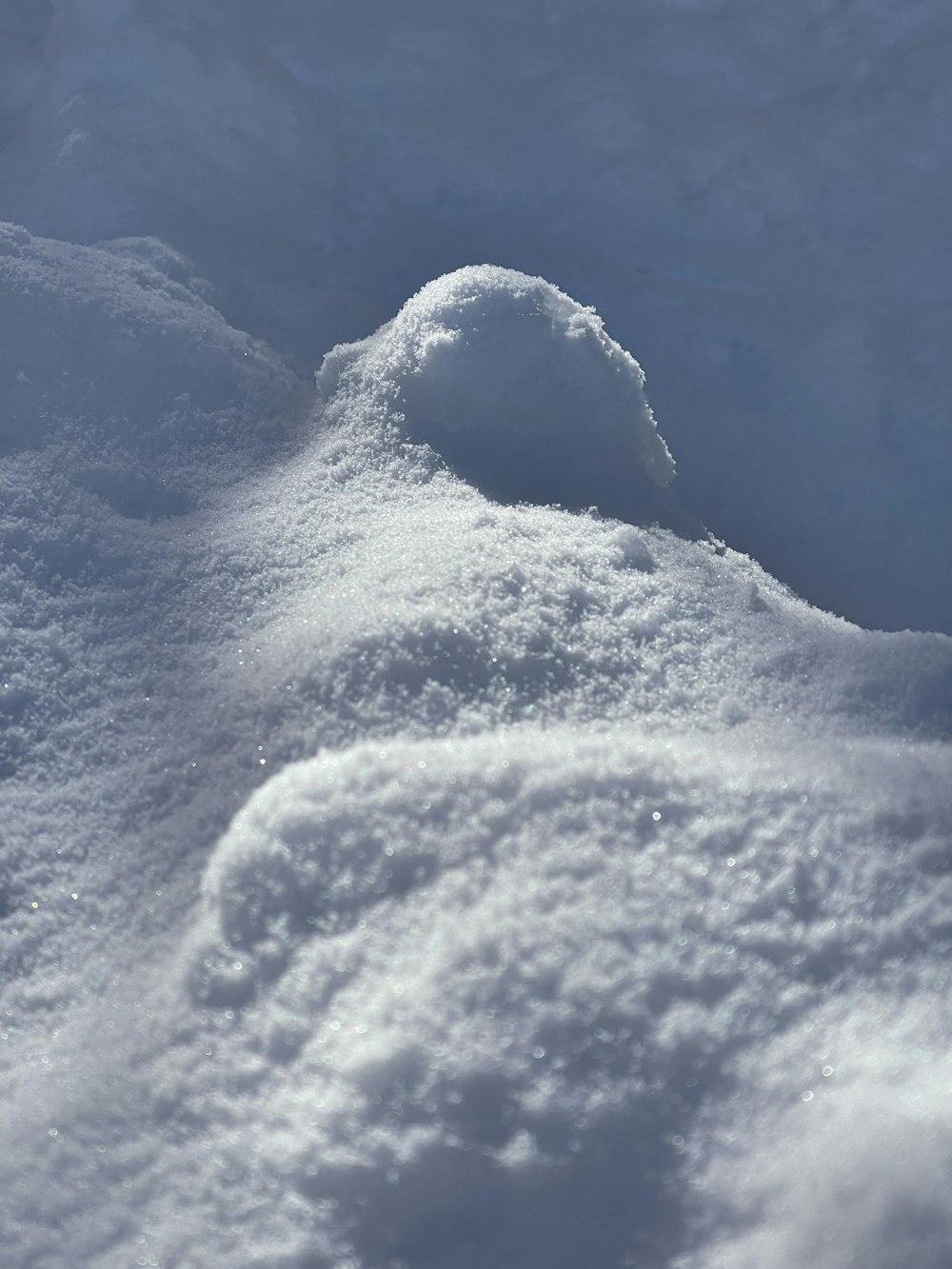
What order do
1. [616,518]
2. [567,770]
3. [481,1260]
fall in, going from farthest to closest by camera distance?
[616,518] < [567,770] < [481,1260]

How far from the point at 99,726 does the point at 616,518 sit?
1.89 feet

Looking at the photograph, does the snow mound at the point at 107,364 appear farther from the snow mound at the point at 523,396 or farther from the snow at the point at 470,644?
the snow mound at the point at 523,396

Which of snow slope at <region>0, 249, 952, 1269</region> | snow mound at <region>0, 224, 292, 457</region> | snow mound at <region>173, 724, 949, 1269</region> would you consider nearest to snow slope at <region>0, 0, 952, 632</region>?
snow mound at <region>0, 224, 292, 457</region>

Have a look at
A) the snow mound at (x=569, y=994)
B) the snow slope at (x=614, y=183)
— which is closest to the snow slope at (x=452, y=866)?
the snow mound at (x=569, y=994)

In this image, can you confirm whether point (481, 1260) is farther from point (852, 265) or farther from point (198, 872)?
point (852, 265)

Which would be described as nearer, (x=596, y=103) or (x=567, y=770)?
(x=567, y=770)

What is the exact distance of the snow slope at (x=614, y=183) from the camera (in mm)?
1481

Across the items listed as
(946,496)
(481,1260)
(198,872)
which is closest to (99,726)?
(198,872)

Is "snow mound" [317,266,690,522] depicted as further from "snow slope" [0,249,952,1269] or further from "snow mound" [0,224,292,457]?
"snow mound" [0,224,292,457]

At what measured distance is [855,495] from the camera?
1439 mm

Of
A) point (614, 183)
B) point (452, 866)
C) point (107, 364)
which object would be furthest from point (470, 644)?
point (614, 183)

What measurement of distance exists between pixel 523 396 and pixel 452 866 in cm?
64

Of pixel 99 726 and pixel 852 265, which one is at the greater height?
pixel 852 265

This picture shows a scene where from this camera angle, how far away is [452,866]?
760 mm
